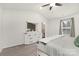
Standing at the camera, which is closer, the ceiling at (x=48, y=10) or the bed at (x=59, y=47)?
the bed at (x=59, y=47)

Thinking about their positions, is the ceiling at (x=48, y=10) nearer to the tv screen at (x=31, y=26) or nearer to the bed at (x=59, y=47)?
the tv screen at (x=31, y=26)

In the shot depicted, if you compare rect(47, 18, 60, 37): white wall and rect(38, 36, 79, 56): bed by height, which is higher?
rect(47, 18, 60, 37): white wall

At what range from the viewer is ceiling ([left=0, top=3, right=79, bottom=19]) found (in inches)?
57.2

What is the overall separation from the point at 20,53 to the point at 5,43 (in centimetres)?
30

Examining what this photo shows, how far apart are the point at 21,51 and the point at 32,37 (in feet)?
1.01

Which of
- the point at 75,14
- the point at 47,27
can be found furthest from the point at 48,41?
the point at 75,14

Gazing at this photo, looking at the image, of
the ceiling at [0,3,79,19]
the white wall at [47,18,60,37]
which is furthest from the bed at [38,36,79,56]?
the ceiling at [0,3,79,19]

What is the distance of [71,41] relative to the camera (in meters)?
1.44

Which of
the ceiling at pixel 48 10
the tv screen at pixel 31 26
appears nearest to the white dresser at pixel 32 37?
the tv screen at pixel 31 26

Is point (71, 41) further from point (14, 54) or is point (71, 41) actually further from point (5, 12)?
point (5, 12)

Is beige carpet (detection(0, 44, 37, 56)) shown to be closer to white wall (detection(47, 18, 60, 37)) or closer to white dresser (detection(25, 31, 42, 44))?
white dresser (detection(25, 31, 42, 44))

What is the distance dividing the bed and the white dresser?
9cm

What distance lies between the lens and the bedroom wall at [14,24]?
1.44 metres

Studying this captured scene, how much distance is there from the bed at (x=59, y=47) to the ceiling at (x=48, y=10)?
16.3 inches
